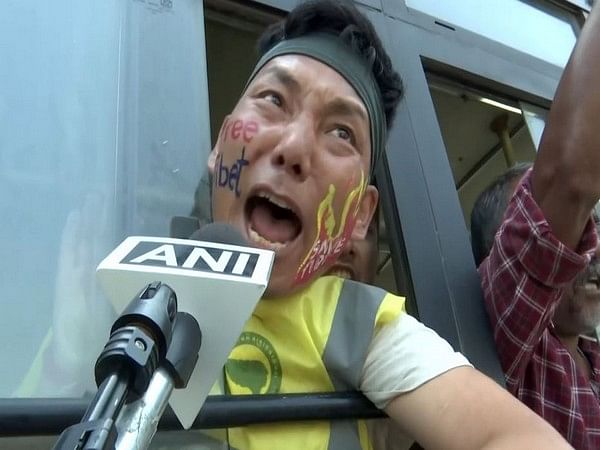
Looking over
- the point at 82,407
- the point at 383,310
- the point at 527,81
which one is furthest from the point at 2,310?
the point at 527,81

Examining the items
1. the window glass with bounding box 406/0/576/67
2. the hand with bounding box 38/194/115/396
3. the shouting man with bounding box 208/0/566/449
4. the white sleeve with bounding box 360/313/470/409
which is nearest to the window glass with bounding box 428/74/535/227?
the window glass with bounding box 406/0/576/67

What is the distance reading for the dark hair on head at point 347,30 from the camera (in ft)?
3.21

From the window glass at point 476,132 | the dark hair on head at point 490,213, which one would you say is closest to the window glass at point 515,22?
the window glass at point 476,132

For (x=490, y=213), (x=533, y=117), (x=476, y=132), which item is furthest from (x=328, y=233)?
(x=476, y=132)

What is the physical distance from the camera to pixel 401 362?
2.45ft

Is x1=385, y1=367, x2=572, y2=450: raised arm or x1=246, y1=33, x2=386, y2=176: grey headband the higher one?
x1=246, y1=33, x2=386, y2=176: grey headband

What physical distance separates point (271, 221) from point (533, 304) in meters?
0.40

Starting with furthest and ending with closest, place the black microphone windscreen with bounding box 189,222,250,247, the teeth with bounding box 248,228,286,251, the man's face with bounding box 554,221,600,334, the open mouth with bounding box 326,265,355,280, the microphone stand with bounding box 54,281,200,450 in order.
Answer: the man's face with bounding box 554,221,600,334, the open mouth with bounding box 326,265,355,280, the teeth with bounding box 248,228,286,251, the black microphone windscreen with bounding box 189,222,250,247, the microphone stand with bounding box 54,281,200,450

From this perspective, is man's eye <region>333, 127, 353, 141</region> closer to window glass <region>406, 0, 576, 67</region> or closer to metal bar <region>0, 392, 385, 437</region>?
metal bar <region>0, 392, 385, 437</region>

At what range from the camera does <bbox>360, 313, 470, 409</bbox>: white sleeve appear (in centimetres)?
73

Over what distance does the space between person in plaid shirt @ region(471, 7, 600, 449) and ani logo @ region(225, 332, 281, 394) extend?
15.7 inches

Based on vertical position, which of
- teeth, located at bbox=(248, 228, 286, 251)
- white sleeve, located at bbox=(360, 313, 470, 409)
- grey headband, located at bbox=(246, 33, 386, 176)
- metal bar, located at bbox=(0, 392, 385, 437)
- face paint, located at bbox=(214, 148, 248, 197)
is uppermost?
grey headband, located at bbox=(246, 33, 386, 176)

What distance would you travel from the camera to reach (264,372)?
751 millimetres

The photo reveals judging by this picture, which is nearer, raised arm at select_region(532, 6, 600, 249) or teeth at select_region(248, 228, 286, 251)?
teeth at select_region(248, 228, 286, 251)
